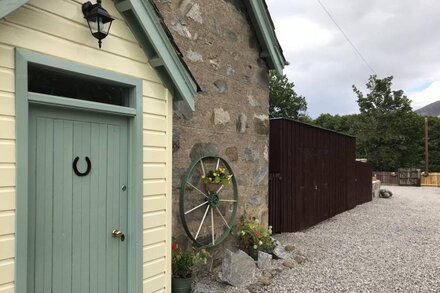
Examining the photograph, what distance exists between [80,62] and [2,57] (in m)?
0.57

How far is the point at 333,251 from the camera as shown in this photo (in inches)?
273

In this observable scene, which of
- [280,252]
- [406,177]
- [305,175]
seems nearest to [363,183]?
[305,175]

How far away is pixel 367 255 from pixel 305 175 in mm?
2780

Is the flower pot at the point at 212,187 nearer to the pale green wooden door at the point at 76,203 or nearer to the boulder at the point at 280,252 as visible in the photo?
the boulder at the point at 280,252

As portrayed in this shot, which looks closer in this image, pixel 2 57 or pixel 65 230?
pixel 2 57

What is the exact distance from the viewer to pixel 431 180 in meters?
26.0

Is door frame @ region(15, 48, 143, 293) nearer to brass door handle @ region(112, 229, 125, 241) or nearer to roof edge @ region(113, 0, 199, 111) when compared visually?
brass door handle @ region(112, 229, 125, 241)

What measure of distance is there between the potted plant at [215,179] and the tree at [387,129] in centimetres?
2500

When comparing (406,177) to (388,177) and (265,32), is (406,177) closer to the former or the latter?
(388,177)

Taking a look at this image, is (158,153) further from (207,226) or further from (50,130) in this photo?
(207,226)

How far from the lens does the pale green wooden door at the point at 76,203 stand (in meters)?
2.79

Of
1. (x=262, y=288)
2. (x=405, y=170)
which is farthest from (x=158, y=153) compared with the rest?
(x=405, y=170)

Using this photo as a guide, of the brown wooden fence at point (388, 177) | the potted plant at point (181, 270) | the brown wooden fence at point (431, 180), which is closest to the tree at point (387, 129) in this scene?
the brown wooden fence at point (388, 177)

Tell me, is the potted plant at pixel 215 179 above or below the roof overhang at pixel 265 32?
below
